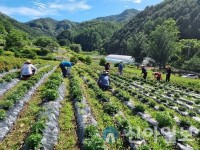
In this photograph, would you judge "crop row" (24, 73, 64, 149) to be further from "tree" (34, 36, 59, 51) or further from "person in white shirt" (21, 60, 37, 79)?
"tree" (34, 36, 59, 51)

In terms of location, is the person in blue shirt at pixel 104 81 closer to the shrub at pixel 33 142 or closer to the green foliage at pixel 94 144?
the green foliage at pixel 94 144

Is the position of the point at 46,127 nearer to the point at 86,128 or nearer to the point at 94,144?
the point at 86,128

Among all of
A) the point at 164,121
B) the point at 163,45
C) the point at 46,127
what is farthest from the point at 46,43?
the point at 46,127

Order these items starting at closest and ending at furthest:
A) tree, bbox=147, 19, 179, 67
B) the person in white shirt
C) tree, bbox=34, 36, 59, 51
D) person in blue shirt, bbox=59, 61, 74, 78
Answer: the person in white shirt → person in blue shirt, bbox=59, 61, 74, 78 → tree, bbox=147, 19, 179, 67 → tree, bbox=34, 36, 59, 51

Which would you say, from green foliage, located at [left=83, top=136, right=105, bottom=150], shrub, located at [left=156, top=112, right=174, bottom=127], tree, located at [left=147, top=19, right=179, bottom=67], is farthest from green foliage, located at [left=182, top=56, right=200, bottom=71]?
green foliage, located at [left=83, top=136, right=105, bottom=150]

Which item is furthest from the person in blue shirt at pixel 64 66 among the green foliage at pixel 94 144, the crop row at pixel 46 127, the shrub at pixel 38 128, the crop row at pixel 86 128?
the green foliage at pixel 94 144

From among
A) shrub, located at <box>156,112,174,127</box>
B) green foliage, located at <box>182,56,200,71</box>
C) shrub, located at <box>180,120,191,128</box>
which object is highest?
shrub, located at <box>156,112,174,127</box>

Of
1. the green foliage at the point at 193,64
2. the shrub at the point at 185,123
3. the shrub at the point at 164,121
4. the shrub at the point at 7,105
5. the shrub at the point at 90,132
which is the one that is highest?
the shrub at the point at 7,105

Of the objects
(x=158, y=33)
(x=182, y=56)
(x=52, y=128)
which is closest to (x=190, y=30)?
(x=182, y=56)

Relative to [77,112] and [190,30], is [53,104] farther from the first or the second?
[190,30]

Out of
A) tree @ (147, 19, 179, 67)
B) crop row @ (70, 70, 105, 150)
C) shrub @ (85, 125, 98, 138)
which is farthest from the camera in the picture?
tree @ (147, 19, 179, 67)

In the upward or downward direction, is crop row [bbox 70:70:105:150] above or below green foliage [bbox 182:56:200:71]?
above

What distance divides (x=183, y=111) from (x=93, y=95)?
6878 mm

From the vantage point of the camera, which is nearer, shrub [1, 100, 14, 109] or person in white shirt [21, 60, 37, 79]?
shrub [1, 100, 14, 109]
